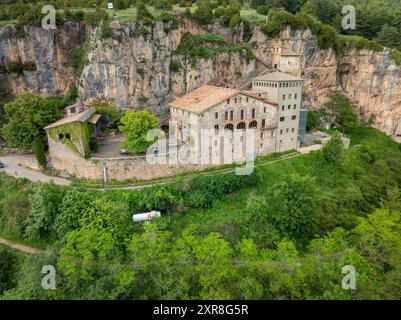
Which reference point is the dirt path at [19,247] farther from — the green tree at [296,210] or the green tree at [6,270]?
the green tree at [296,210]

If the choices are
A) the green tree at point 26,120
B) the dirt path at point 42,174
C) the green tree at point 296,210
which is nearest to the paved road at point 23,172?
the dirt path at point 42,174

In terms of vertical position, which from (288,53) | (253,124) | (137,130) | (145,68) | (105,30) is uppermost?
(105,30)

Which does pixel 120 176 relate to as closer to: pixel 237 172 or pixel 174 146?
pixel 174 146

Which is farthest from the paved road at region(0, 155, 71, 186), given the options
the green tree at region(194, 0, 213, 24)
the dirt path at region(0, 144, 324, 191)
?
the green tree at region(194, 0, 213, 24)

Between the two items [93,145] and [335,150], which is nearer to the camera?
[93,145]

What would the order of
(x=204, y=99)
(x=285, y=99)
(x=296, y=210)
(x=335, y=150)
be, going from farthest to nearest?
1. (x=335, y=150)
2. (x=285, y=99)
3. (x=204, y=99)
4. (x=296, y=210)

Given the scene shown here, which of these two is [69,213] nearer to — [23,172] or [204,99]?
[23,172]

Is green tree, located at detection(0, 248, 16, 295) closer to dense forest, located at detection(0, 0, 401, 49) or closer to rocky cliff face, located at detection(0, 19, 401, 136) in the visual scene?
rocky cliff face, located at detection(0, 19, 401, 136)

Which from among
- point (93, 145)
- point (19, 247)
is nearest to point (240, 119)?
point (93, 145)
